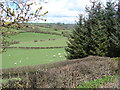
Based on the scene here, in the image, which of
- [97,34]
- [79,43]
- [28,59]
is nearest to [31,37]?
[28,59]

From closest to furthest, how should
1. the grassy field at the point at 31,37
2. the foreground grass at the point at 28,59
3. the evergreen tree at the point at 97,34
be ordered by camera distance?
the evergreen tree at the point at 97,34, the foreground grass at the point at 28,59, the grassy field at the point at 31,37

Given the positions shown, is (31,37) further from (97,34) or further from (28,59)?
(97,34)

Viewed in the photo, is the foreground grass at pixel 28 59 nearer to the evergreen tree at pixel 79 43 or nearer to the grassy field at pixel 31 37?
the evergreen tree at pixel 79 43

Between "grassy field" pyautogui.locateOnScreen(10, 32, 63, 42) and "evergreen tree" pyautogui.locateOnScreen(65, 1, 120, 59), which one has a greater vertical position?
"evergreen tree" pyautogui.locateOnScreen(65, 1, 120, 59)

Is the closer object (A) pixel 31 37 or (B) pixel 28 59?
(B) pixel 28 59

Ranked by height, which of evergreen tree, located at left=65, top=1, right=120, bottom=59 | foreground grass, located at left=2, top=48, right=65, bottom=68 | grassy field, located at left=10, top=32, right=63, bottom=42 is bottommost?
foreground grass, located at left=2, top=48, right=65, bottom=68

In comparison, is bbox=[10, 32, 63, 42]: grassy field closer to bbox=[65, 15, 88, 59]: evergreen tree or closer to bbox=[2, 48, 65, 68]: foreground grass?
bbox=[2, 48, 65, 68]: foreground grass

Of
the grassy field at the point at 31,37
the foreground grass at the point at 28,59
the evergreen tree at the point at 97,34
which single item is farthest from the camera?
the grassy field at the point at 31,37

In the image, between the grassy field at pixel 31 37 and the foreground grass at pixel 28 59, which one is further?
the grassy field at pixel 31 37

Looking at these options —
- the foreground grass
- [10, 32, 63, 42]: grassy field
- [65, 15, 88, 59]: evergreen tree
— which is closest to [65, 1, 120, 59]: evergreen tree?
[65, 15, 88, 59]: evergreen tree

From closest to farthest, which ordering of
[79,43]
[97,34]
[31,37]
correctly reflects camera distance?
1. [97,34]
2. [79,43]
3. [31,37]

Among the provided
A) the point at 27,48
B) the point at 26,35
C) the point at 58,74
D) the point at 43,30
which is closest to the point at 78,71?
the point at 58,74

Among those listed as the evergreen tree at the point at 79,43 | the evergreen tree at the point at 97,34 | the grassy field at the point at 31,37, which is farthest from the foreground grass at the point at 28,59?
the grassy field at the point at 31,37

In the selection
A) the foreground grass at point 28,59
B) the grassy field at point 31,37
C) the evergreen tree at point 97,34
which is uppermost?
the evergreen tree at point 97,34
